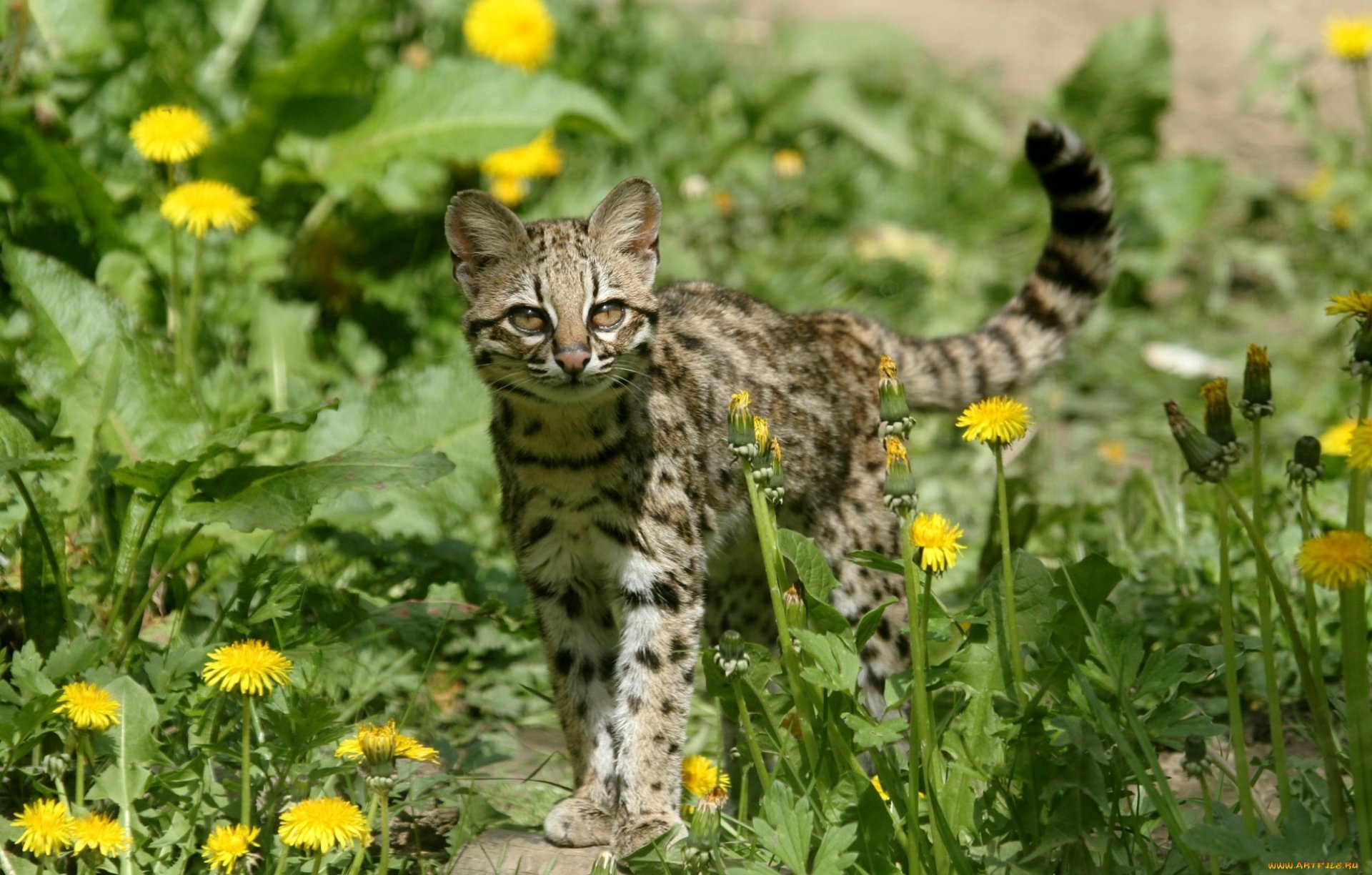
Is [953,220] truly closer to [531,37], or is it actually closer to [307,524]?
[531,37]

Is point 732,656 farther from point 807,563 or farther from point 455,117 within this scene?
point 455,117

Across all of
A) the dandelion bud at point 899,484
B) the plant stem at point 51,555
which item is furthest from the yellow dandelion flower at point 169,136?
the dandelion bud at point 899,484

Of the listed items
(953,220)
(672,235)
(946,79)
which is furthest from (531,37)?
(946,79)

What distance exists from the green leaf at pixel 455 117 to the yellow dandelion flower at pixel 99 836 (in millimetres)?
3876

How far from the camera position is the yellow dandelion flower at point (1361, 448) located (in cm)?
271

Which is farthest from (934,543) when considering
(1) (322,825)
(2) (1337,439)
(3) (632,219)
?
(2) (1337,439)

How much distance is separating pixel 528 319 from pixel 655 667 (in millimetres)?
1017

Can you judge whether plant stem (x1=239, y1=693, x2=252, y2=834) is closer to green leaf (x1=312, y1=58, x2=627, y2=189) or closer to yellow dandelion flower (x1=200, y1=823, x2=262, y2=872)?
yellow dandelion flower (x1=200, y1=823, x2=262, y2=872)

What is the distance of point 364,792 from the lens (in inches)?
143

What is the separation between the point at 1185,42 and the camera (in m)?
11.1

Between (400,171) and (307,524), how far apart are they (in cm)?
242

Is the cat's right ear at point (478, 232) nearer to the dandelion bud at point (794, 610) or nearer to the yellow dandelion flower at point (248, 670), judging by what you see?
the yellow dandelion flower at point (248, 670)

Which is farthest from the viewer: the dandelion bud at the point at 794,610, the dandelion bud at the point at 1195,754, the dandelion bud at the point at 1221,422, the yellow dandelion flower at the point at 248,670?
the yellow dandelion flower at the point at 248,670

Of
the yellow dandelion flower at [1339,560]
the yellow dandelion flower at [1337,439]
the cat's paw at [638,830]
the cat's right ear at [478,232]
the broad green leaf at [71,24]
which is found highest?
the broad green leaf at [71,24]
